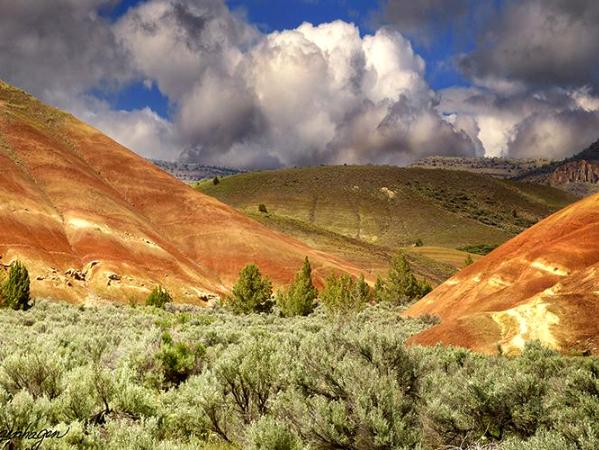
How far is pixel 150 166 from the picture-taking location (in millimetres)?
88312

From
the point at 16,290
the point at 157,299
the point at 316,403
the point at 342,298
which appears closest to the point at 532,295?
the point at 342,298

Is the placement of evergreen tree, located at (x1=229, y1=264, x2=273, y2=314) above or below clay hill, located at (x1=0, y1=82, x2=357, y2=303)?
below

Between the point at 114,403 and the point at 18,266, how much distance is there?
1372 inches

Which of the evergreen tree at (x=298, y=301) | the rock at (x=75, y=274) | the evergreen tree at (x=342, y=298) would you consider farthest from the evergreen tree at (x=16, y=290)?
the evergreen tree at (x=342, y=298)

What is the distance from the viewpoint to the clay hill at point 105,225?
52594 millimetres

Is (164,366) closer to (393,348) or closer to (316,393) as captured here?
(316,393)

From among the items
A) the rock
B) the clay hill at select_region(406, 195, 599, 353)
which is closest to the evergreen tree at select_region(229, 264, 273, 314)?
the clay hill at select_region(406, 195, 599, 353)

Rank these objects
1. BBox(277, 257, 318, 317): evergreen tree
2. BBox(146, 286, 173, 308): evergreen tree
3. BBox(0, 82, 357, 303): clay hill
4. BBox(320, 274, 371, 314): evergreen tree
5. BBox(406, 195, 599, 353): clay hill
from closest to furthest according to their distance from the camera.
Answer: BBox(406, 195, 599, 353): clay hill < BBox(320, 274, 371, 314): evergreen tree < BBox(146, 286, 173, 308): evergreen tree < BBox(277, 257, 318, 317): evergreen tree < BBox(0, 82, 357, 303): clay hill

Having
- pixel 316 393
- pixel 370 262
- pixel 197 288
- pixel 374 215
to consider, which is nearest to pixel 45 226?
pixel 197 288

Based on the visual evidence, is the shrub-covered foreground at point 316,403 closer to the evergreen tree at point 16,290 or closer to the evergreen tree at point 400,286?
the evergreen tree at point 16,290

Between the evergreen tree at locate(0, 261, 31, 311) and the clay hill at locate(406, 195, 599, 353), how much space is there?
96.8 feet

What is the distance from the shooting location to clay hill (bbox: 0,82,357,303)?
52.6 m

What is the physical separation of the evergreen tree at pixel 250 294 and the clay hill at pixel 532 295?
52.3 ft

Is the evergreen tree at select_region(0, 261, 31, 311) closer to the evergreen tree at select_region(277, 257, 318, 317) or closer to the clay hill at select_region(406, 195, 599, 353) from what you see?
the evergreen tree at select_region(277, 257, 318, 317)
